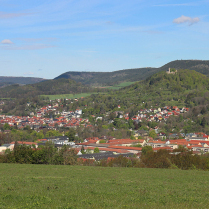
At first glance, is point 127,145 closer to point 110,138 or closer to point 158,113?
point 110,138

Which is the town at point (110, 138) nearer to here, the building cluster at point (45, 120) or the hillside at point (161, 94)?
the building cluster at point (45, 120)

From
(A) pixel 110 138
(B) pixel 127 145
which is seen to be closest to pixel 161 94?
(A) pixel 110 138

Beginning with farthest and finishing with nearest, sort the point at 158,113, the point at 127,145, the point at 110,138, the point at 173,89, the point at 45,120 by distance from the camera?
1. the point at 173,89
2. the point at 45,120
3. the point at 158,113
4. the point at 110,138
5. the point at 127,145

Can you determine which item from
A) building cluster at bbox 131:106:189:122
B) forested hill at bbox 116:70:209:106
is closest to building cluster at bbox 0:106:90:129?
building cluster at bbox 131:106:189:122

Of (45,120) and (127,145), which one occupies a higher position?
(45,120)

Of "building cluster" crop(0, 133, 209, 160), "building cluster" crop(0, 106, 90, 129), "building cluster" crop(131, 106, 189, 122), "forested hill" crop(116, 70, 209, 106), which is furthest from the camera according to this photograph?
"forested hill" crop(116, 70, 209, 106)

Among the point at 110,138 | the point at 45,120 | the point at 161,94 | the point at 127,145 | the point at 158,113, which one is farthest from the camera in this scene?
the point at 161,94

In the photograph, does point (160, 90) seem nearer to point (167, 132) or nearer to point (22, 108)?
point (167, 132)

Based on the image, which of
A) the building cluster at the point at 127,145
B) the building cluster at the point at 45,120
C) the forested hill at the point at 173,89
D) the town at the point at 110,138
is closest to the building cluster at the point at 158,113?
the town at the point at 110,138

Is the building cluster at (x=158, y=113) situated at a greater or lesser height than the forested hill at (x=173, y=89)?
lesser

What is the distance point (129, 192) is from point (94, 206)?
277cm

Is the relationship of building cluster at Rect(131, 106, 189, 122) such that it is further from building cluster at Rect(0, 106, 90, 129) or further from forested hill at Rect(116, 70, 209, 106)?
building cluster at Rect(0, 106, 90, 129)

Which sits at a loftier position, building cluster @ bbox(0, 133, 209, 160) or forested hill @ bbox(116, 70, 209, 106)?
forested hill @ bbox(116, 70, 209, 106)

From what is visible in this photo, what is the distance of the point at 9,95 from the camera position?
7869 inches
